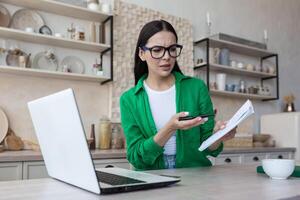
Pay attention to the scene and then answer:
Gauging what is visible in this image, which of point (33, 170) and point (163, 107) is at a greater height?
point (163, 107)

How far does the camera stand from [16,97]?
8.38 feet

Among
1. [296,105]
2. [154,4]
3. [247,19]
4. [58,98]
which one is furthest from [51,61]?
[296,105]

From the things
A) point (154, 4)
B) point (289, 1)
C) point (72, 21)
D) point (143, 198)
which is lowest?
point (143, 198)

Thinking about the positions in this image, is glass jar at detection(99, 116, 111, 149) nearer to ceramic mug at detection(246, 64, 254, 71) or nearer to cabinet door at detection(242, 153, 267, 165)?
cabinet door at detection(242, 153, 267, 165)

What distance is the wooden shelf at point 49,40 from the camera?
2407 millimetres

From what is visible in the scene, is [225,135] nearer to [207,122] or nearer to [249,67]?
[207,122]

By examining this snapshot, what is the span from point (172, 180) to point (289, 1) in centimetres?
456

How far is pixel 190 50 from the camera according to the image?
11.3 feet

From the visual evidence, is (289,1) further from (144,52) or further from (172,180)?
(172,180)

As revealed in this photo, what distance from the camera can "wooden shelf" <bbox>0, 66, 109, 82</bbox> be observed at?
7.85 feet

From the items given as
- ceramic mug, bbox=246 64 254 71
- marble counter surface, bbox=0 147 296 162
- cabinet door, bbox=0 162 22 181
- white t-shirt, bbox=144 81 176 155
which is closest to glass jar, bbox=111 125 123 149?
marble counter surface, bbox=0 147 296 162

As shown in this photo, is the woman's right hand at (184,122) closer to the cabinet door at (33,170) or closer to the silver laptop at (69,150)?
the silver laptop at (69,150)

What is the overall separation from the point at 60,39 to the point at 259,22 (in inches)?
110

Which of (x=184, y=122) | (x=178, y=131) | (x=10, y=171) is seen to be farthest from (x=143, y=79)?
(x=10, y=171)
